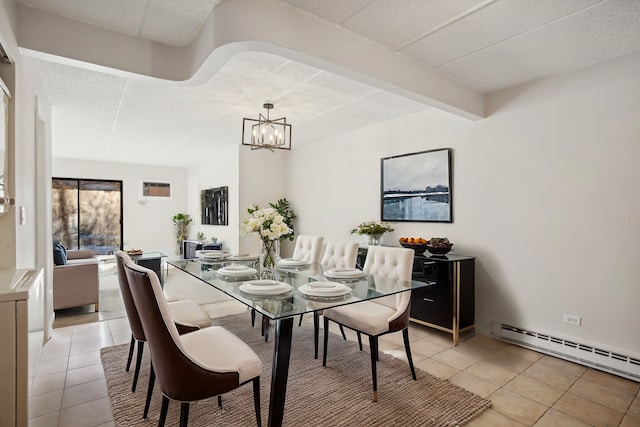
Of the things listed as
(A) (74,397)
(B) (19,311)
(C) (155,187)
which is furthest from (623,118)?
(C) (155,187)

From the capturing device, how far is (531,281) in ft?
10.3

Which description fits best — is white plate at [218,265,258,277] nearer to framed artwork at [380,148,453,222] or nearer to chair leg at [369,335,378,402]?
chair leg at [369,335,378,402]

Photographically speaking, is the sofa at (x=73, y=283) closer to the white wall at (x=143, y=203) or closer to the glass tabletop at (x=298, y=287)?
the glass tabletop at (x=298, y=287)

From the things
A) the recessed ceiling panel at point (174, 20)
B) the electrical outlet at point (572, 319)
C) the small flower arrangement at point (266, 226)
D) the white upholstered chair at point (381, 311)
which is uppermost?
the recessed ceiling panel at point (174, 20)

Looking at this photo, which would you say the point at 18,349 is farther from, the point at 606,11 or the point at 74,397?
the point at 606,11

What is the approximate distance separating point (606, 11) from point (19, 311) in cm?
347

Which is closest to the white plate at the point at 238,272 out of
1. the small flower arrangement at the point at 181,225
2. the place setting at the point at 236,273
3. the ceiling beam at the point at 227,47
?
the place setting at the point at 236,273

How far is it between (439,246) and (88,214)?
25.4ft

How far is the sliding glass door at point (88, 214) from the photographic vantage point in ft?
24.5

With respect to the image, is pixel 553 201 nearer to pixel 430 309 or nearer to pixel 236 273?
pixel 430 309

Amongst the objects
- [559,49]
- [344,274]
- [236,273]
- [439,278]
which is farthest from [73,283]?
[559,49]

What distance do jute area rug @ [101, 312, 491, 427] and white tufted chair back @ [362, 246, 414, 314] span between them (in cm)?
53

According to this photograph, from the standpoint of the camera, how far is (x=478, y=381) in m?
2.51

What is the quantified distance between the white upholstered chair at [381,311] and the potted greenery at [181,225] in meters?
6.55
